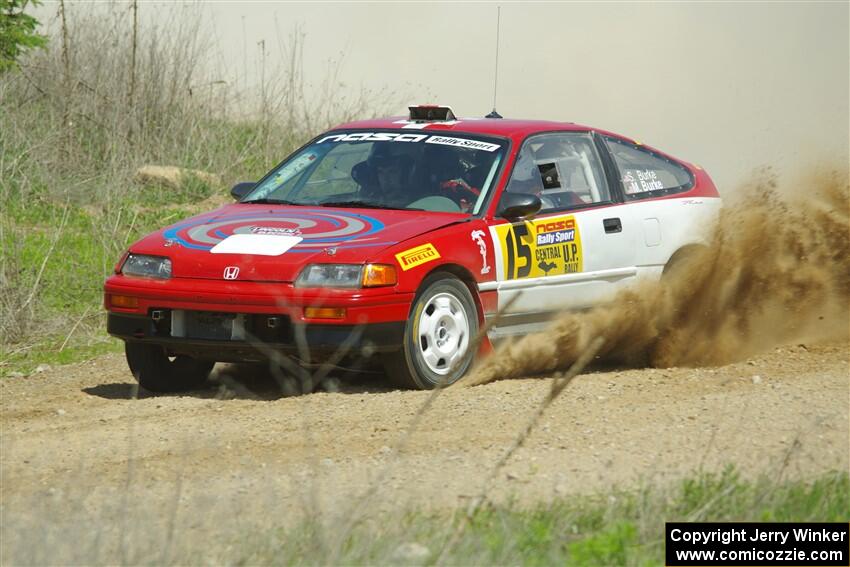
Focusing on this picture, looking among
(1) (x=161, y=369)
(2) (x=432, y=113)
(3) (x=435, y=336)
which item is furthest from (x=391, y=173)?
(1) (x=161, y=369)

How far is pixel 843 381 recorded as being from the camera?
7.74 m

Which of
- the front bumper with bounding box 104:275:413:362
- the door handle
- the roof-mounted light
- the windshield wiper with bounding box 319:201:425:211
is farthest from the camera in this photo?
the roof-mounted light

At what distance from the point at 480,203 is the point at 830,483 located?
3.29 meters

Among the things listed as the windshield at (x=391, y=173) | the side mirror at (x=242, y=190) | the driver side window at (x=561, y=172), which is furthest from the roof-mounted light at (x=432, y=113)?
the side mirror at (x=242, y=190)

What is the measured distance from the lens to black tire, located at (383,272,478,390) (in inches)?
300

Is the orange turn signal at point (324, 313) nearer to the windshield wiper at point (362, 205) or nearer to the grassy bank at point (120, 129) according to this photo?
the windshield wiper at point (362, 205)

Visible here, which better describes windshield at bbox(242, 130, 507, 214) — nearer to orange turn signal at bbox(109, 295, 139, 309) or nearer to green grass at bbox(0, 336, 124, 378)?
orange turn signal at bbox(109, 295, 139, 309)

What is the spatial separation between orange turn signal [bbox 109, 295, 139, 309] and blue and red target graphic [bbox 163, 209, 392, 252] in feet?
1.36

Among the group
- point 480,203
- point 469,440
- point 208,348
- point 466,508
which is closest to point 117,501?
point 466,508

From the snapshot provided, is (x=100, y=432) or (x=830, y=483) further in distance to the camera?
(x=100, y=432)

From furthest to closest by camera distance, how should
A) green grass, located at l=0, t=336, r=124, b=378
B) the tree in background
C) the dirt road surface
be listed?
the tree in background
green grass, located at l=0, t=336, r=124, b=378
the dirt road surface

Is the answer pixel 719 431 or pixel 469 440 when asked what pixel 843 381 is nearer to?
pixel 719 431

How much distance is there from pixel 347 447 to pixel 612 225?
132 inches

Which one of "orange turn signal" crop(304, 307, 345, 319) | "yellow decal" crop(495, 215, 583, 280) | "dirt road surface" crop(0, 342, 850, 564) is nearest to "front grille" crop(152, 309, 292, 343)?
"orange turn signal" crop(304, 307, 345, 319)
